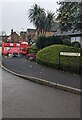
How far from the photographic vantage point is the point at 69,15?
43.7 feet

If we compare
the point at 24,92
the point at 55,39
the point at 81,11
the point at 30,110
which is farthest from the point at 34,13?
the point at 30,110

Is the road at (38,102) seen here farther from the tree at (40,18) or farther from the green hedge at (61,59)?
the tree at (40,18)

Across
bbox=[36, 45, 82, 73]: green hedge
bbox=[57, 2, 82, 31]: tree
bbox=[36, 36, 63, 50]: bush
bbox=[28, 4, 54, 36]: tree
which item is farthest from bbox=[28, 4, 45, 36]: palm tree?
bbox=[57, 2, 82, 31]: tree

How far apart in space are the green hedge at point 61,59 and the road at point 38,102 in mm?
3756

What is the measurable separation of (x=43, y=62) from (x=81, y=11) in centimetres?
490

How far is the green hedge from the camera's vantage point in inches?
502

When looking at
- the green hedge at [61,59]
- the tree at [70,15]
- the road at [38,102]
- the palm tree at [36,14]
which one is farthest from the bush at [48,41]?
the palm tree at [36,14]

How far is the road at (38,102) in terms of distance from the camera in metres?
5.79

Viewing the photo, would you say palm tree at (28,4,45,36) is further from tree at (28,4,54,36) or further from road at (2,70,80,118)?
road at (2,70,80,118)

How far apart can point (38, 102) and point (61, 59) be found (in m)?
7.22

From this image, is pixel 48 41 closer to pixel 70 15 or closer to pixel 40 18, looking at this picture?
pixel 70 15

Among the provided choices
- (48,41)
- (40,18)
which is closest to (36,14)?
(40,18)

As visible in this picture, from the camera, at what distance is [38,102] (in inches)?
273

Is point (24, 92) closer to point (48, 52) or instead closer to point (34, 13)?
point (48, 52)
